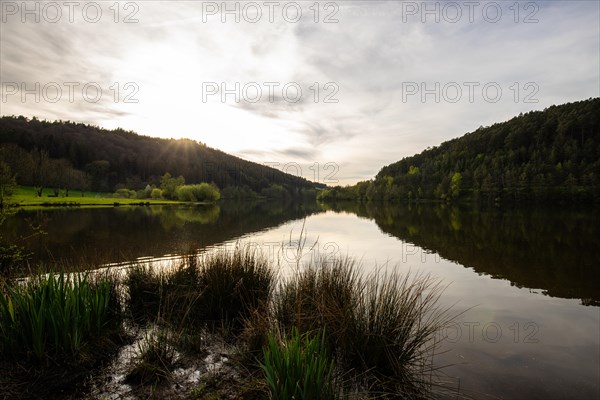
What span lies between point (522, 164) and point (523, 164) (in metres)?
0.71

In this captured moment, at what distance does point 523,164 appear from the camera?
98875mm

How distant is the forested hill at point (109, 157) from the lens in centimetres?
11589

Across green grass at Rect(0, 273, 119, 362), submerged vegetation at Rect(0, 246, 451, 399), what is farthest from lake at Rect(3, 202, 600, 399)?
green grass at Rect(0, 273, 119, 362)

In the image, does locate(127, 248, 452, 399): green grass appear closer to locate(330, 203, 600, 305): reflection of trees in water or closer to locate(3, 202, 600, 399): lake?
locate(3, 202, 600, 399): lake

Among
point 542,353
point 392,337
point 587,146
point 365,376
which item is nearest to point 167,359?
point 365,376

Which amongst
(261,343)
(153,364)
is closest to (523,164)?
(261,343)

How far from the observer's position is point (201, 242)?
2125 cm

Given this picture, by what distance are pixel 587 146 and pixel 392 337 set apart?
12437cm

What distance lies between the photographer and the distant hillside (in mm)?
85750

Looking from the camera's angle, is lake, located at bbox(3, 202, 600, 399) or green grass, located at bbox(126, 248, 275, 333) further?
green grass, located at bbox(126, 248, 275, 333)

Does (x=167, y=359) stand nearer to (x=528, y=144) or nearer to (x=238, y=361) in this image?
(x=238, y=361)

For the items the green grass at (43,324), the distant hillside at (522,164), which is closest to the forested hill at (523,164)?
the distant hillside at (522,164)

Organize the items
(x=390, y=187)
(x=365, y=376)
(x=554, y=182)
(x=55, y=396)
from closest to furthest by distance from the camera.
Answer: (x=55, y=396) → (x=365, y=376) → (x=554, y=182) → (x=390, y=187)

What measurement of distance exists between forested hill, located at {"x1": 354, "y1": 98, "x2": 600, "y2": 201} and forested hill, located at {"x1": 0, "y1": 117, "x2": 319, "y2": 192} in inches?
3436
